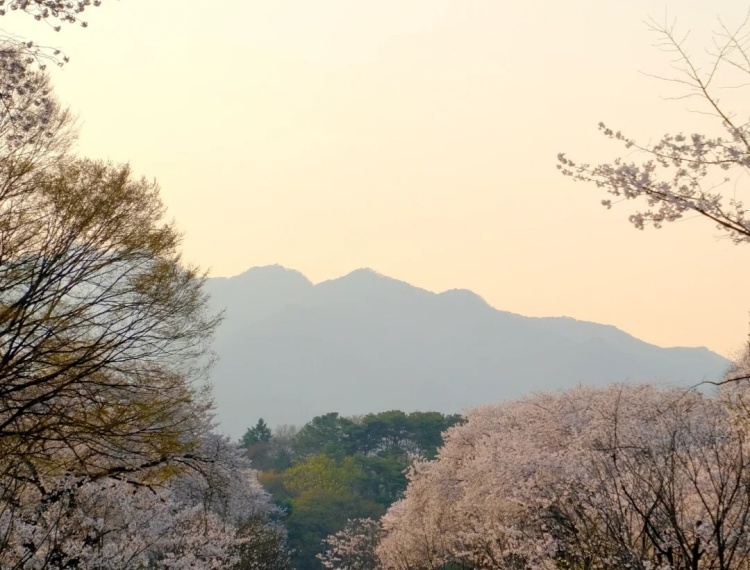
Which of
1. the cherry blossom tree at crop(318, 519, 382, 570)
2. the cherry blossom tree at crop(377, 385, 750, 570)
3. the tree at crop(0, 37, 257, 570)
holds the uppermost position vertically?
the tree at crop(0, 37, 257, 570)

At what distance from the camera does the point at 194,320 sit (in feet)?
53.6

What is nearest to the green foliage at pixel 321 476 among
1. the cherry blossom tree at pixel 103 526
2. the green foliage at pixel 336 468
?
the green foliage at pixel 336 468

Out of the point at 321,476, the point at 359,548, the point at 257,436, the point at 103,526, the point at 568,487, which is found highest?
the point at 257,436

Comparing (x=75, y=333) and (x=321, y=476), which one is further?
(x=321, y=476)

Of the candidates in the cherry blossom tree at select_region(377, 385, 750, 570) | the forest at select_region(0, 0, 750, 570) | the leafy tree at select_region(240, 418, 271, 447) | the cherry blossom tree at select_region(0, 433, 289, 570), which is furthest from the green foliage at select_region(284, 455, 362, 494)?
the forest at select_region(0, 0, 750, 570)

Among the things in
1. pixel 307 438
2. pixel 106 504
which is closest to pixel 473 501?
pixel 106 504

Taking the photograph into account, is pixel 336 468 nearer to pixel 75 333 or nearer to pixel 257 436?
pixel 257 436

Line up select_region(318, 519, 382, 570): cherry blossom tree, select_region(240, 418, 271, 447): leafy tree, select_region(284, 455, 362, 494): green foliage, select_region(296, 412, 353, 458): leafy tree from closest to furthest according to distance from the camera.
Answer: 1. select_region(318, 519, 382, 570): cherry blossom tree
2. select_region(284, 455, 362, 494): green foliage
3. select_region(296, 412, 353, 458): leafy tree
4. select_region(240, 418, 271, 447): leafy tree

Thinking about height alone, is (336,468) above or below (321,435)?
below

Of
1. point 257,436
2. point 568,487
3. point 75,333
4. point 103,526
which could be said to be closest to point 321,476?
point 257,436

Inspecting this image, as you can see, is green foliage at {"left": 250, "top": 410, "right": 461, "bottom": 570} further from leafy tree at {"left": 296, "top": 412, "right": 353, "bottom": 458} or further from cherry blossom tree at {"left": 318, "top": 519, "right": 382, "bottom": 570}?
cherry blossom tree at {"left": 318, "top": 519, "right": 382, "bottom": 570}

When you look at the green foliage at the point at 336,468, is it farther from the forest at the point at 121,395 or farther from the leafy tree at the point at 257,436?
the forest at the point at 121,395

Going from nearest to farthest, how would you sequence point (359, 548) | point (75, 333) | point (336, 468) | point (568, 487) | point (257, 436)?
point (75, 333) < point (568, 487) < point (359, 548) < point (336, 468) < point (257, 436)

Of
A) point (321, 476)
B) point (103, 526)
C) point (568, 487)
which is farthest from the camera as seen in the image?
point (321, 476)
